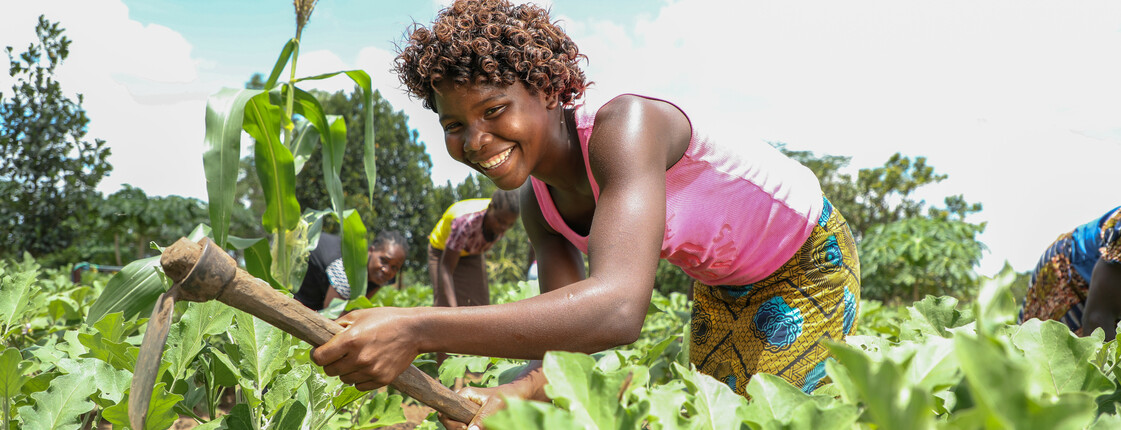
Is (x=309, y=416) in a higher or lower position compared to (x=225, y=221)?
lower

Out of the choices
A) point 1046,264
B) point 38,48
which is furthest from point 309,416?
point 38,48

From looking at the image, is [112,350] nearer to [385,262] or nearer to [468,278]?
[385,262]

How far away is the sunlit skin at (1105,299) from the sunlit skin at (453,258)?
10.9 feet

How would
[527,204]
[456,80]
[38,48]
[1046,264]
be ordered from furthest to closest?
[38,48] → [1046,264] → [527,204] → [456,80]

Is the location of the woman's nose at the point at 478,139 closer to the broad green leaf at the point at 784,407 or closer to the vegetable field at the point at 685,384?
the vegetable field at the point at 685,384

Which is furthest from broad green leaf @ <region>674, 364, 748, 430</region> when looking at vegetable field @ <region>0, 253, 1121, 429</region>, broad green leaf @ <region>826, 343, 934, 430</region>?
broad green leaf @ <region>826, 343, 934, 430</region>

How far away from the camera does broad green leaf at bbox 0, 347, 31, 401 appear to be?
44.1 inches

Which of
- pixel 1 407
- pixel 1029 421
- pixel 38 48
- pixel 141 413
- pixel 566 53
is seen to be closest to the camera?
pixel 1029 421

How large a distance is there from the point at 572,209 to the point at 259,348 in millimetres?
806

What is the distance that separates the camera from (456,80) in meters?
1.42

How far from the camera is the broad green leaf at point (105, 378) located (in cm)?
118

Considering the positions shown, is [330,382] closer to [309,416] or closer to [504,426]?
[309,416]

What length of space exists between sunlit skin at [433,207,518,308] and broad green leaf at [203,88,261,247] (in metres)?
2.85

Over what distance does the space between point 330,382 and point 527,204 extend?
2.70ft
